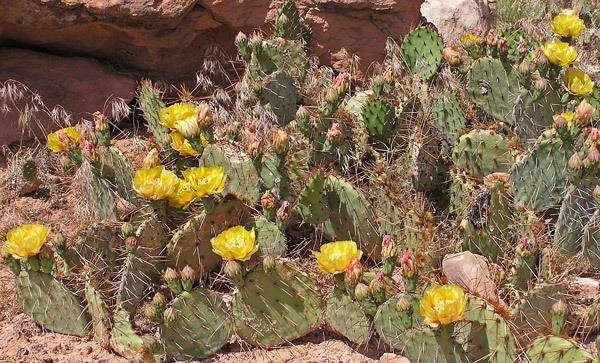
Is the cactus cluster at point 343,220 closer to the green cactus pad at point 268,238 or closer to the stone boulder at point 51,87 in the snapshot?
the green cactus pad at point 268,238

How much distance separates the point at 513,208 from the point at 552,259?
0.31 meters

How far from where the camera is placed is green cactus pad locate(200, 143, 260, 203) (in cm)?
350

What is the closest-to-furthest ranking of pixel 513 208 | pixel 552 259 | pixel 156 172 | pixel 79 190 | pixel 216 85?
pixel 156 172 → pixel 552 259 → pixel 513 208 → pixel 79 190 → pixel 216 85

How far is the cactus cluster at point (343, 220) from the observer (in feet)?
9.64

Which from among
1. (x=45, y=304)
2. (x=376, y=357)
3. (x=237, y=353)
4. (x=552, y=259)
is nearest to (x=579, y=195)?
(x=552, y=259)

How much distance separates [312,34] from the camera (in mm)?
4809

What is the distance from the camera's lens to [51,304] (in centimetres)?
320

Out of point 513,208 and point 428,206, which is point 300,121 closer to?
point 428,206

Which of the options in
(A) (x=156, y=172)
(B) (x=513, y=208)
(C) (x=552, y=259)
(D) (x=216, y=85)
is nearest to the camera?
(A) (x=156, y=172)

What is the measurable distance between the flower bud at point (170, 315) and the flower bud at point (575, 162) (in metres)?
1.44

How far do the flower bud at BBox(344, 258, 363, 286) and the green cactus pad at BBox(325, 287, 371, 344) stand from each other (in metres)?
0.18

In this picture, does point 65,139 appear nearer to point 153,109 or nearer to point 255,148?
point 153,109

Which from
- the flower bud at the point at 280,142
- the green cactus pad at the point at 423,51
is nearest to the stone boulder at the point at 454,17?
the green cactus pad at the point at 423,51

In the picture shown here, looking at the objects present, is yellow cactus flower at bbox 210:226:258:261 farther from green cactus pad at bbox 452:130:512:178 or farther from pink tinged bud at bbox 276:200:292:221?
green cactus pad at bbox 452:130:512:178
